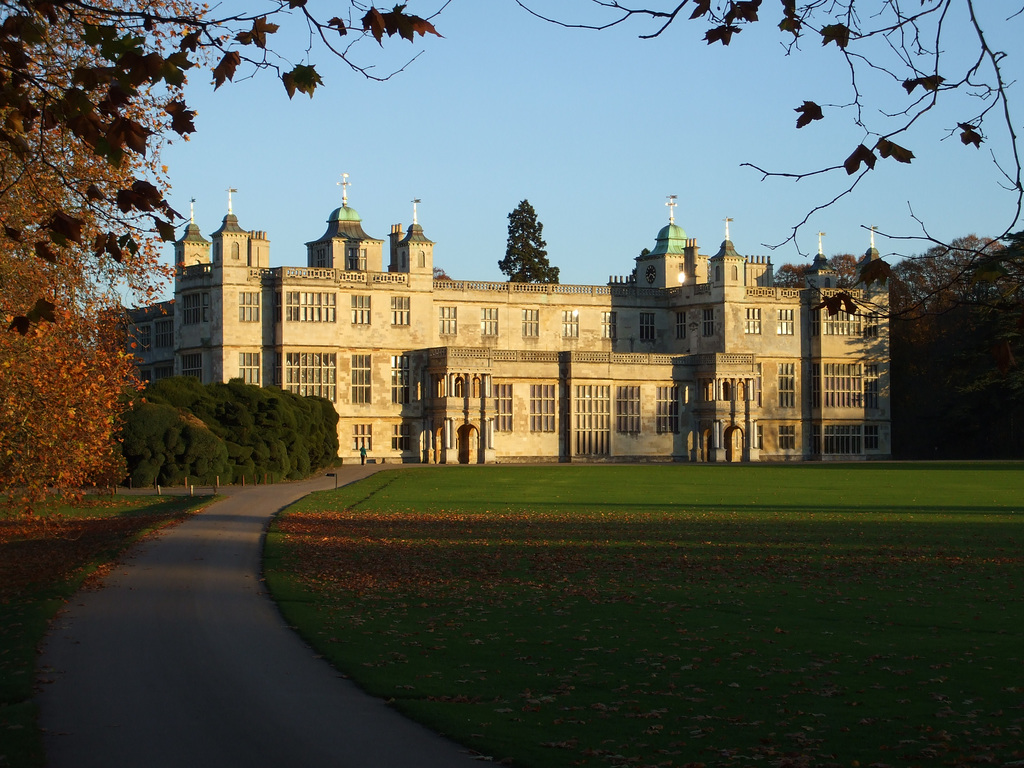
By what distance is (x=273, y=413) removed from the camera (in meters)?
44.1

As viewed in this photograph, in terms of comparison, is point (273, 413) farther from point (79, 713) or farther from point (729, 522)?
point (79, 713)

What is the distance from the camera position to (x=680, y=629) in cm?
1277

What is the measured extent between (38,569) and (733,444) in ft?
181

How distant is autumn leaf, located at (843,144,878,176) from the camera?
6.89 m

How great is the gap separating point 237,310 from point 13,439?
44455 millimetres

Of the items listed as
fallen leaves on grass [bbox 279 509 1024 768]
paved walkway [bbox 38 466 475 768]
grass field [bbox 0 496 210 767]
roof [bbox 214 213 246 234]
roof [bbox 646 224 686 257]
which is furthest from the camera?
roof [bbox 646 224 686 257]

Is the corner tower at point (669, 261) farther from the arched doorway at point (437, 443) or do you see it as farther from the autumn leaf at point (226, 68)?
the autumn leaf at point (226, 68)

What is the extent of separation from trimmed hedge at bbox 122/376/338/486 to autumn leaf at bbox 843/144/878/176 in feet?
102

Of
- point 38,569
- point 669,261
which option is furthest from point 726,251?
point 38,569

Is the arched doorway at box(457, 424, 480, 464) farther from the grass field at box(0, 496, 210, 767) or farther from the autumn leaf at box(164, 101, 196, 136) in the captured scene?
the autumn leaf at box(164, 101, 196, 136)

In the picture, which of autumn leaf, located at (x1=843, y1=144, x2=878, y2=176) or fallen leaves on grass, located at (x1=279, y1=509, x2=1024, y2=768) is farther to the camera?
fallen leaves on grass, located at (x1=279, y1=509, x2=1024, y2=768)

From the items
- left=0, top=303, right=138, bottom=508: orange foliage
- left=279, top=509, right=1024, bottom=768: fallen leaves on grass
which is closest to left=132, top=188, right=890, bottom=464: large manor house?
left=279, top=509, right=1024, bottom=768: fallen leaves on grass

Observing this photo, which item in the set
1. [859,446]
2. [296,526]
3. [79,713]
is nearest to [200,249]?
[859,446]

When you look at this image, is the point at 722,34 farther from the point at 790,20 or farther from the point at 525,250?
the point at 525,250
